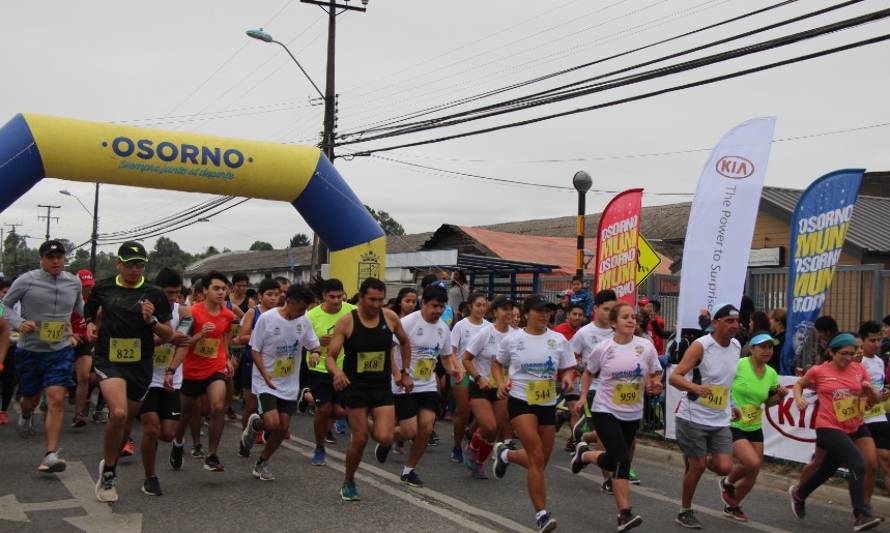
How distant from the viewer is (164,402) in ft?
25.7

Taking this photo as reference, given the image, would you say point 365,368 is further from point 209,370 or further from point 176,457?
point 176,457

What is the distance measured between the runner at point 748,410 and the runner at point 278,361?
3736 millimetres

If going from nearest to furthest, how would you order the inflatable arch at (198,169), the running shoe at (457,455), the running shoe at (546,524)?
the running shoe at (546,524)
the running shoe at (457,455)
the inflatable arch at (198,169)

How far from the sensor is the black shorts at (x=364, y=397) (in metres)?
7.48

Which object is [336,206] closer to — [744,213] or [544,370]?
[744,213]

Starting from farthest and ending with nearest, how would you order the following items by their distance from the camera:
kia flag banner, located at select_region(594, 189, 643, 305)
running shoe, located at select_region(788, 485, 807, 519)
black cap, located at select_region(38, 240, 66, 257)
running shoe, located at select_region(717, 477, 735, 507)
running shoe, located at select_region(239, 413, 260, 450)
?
kia flag banner, located at select_region(594, 189, 643, 305), running shoe, located at select_region(239, 413, 260, 450), black cap, located at select_region(38, 240, 66, 257), running shoe, located at select_region(788, 485, 807, 519), running shoe, located at select_region(717, 477, 735, 507)

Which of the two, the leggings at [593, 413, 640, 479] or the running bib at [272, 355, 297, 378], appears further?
the running bib at [272, 355, 297, 378]

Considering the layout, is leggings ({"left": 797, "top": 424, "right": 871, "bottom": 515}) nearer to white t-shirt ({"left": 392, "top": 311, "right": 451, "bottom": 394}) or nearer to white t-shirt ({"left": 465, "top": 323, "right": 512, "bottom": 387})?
white t-shirt ({"left": 465, "top": 323, "right": 512, "bottom": 387})

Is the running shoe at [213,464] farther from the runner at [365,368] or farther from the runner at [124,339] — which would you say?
the runner at [365,368]

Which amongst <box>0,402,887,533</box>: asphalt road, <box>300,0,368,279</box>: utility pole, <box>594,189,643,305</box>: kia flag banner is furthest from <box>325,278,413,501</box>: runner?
<box>300,0,368,279</box>: utility pole

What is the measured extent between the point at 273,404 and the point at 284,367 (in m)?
0.36

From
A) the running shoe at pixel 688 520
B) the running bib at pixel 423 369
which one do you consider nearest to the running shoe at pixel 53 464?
the running bib at pixel 423 369

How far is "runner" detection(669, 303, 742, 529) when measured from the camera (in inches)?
278

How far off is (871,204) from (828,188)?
17.8 metres
